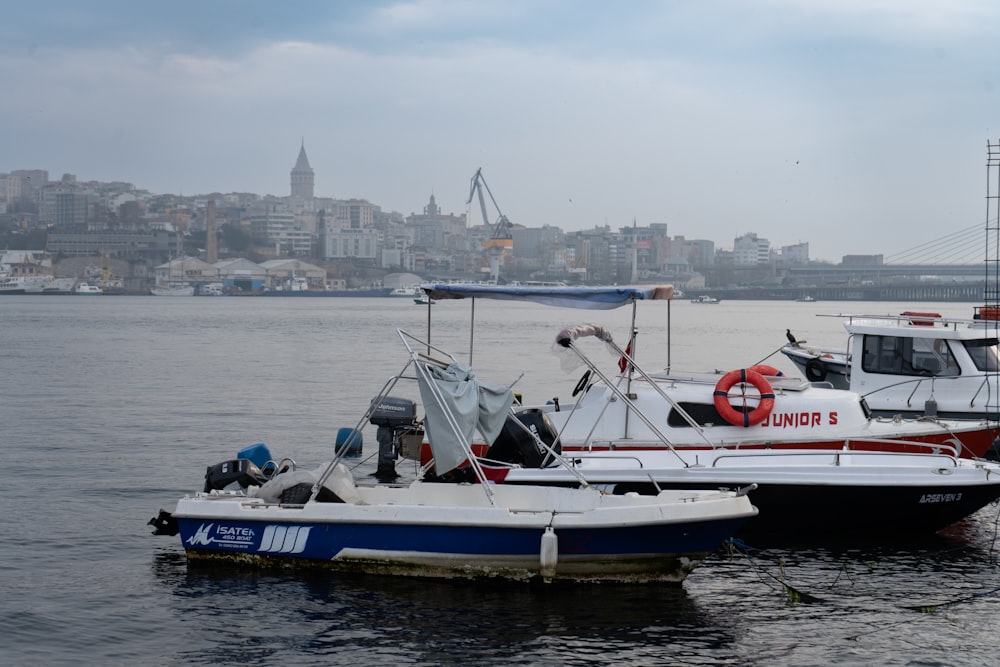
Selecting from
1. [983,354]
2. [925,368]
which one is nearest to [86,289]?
[925,368]

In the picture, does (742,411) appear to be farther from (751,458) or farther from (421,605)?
(421,605)

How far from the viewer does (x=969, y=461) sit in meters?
13.9

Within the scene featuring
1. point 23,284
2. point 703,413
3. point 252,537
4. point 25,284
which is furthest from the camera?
point 25,284

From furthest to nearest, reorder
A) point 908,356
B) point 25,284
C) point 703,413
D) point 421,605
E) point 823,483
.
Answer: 1. point 25,284
2. point 908,356
3. point 703,413
4. point 823,483
5. point 421,605

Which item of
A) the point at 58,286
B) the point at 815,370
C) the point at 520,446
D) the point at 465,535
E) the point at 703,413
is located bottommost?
the point at 58,286

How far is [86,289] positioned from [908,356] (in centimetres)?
18457

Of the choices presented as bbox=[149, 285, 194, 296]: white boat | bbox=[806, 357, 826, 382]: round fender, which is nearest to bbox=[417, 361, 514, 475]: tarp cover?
bbox=[806, 357, 826, 382]: round fender

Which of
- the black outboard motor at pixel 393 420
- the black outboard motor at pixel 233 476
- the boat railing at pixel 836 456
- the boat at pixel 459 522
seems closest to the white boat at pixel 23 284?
the black outboard motor at pixel 393 420

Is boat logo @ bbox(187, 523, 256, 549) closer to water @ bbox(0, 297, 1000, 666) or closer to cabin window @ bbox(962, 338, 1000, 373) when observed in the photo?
water @ bbox(0, 297, 1000, 666)

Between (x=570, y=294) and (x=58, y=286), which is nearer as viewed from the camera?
(x=570, y=294)

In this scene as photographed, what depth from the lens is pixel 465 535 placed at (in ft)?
37.8

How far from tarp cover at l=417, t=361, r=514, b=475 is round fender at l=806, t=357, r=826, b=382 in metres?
14.0

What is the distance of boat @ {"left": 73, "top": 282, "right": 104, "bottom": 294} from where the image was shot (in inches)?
7357

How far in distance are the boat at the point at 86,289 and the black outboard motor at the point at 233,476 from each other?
18496 centimetres
